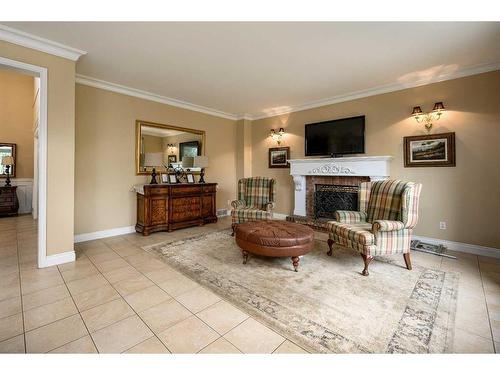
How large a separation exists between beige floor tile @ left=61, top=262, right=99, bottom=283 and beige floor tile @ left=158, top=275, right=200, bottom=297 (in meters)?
0.91

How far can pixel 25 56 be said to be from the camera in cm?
254

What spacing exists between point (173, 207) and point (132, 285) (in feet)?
7.12

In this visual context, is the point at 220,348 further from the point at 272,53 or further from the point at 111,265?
the point at 272,53

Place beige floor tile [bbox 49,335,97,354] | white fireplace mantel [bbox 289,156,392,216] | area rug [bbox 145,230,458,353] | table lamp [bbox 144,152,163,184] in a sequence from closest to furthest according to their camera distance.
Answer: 1. beige floor tile [bbox 49,335,97,354]
2. area rug [bbox 145,230,458,353]
3. white fireplace mantel [bbox 289,156,392,216]
4. table lamp [bbox 144,152,163,184]

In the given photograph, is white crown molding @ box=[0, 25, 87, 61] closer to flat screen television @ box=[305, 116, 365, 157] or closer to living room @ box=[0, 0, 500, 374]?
living room @ box=[0, 0, 500, 374]

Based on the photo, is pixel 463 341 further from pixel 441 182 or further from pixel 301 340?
pixel 441 182

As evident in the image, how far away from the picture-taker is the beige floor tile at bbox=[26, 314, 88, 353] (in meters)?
1.49

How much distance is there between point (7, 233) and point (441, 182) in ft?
23.9

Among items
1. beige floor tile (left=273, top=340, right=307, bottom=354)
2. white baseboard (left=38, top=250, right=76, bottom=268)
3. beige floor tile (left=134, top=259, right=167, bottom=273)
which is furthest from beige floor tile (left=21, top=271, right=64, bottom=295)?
beige floor tile (left=273, top=340, right=307, bottom=354)

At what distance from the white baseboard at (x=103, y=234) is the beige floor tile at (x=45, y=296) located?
1.67 m

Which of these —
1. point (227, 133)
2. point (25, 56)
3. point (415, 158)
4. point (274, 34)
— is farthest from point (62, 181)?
point (415, 158)

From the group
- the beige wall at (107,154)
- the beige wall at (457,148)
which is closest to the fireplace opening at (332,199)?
the beige wall at (457,148)

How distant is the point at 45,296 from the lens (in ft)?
6.86

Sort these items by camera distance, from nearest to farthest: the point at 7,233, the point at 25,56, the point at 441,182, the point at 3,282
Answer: the point at 3,282
the point at 25,56
the point at 441,182
the point at 7,233
